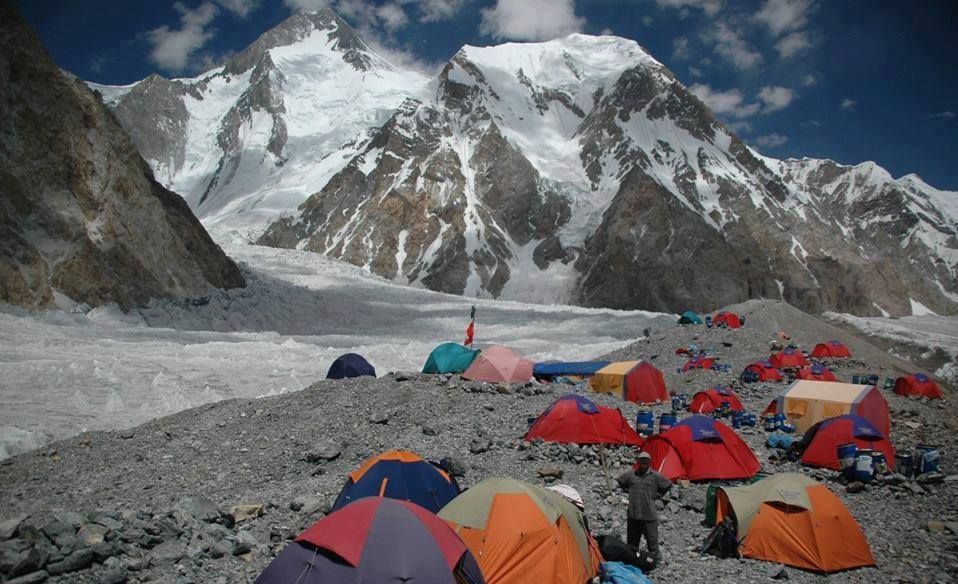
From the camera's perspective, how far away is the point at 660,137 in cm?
14300

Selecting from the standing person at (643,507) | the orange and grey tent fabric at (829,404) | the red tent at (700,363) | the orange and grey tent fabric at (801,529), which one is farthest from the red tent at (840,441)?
the red tent at (700,363)

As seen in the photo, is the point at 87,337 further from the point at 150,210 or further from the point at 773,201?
the point at 773,201

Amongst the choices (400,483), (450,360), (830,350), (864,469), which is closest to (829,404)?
(864,469)

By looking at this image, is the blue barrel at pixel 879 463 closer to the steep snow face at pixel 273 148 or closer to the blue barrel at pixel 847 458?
the blue barrel at pixel 847 458

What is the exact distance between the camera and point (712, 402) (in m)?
19.3

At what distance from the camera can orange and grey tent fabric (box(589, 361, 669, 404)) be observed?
21.8 metres

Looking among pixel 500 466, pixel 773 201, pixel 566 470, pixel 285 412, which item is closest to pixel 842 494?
pixel 566 470

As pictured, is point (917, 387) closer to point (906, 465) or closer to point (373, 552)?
point (906, 465)

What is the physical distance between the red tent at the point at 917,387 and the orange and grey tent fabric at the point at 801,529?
1948cm

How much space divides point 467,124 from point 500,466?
141708 millimetres

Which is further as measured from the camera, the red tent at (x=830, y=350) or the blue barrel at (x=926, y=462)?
the red tent at (x=830, y=350)

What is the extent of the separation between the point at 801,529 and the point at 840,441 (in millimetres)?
5200

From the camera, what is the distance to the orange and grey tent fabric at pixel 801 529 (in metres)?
9.05

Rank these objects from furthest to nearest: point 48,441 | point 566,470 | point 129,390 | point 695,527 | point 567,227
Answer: point 567,227, point 129,390, point 48,441, point 566,470, point 695,527
